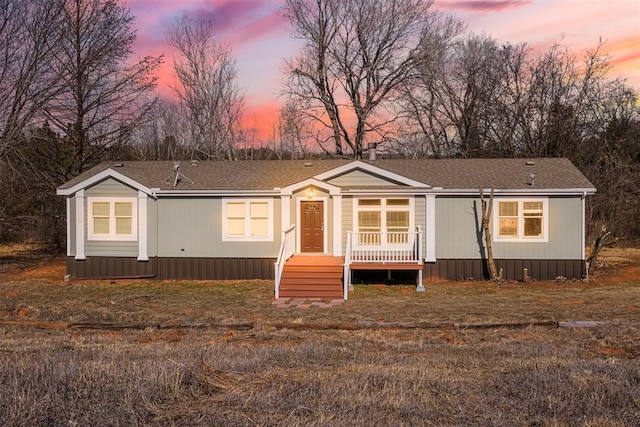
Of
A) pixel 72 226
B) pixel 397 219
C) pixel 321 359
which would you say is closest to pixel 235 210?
pixel 397 219

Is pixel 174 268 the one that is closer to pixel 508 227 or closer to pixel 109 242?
pixel 109 242

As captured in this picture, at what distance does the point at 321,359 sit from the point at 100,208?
43.8 ft

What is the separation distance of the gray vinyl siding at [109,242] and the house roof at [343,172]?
0.33 meters

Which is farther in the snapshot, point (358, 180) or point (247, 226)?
point (247, 226)

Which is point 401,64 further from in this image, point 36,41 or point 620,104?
point 36,41

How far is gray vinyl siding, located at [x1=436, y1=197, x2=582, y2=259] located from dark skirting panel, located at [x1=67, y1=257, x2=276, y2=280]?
5.77m

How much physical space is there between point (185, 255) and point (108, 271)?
263 centimetres

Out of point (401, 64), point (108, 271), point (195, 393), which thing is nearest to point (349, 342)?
point (195, 393)

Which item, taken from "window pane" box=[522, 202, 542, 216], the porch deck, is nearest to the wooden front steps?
the porch deck

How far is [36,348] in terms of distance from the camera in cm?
811

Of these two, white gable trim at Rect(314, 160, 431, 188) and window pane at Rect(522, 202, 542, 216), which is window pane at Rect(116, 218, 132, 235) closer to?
white gable trim at Rect(314, 160, 431, 188)

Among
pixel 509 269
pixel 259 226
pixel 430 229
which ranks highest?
pixel 259 226

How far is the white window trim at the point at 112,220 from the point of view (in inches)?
706

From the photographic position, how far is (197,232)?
59.2 feet
